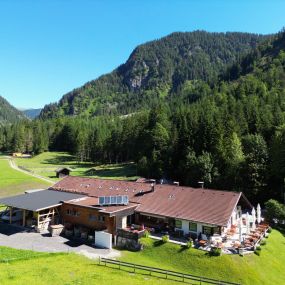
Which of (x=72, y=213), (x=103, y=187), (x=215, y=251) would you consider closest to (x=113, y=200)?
(x=72, y=213)

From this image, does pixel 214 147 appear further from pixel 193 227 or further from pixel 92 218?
pixel 92 218

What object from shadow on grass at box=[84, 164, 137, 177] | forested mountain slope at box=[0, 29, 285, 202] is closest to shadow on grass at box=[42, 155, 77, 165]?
forested mountain slope at box=[0, 29, 285, 202]

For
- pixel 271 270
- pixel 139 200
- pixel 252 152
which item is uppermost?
pixel 252 152

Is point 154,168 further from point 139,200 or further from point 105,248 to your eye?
point 105,248

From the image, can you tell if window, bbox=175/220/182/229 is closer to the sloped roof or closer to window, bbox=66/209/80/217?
window, bbox=66/209/80/217

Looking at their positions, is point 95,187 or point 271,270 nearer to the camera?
point 271,270

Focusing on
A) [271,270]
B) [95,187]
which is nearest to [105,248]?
[95,187]

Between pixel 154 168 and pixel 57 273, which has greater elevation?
pixel 154 168
